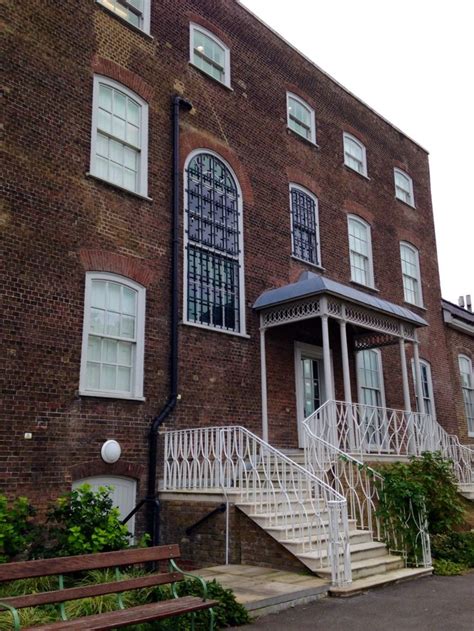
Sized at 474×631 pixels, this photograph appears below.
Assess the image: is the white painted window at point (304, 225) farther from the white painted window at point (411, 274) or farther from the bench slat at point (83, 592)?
the bench slat at point (83, 592)

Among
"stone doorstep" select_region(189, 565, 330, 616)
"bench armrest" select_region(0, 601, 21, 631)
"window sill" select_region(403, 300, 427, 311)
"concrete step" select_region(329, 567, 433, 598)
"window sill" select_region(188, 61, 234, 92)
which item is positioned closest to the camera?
"bench armrest" select_region(0, 601, 21, 631)

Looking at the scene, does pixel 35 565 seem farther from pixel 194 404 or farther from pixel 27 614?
pixel 194 404

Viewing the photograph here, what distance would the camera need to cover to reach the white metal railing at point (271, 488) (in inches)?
307

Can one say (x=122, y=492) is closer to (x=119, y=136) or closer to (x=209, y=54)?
(x=119, y=136)

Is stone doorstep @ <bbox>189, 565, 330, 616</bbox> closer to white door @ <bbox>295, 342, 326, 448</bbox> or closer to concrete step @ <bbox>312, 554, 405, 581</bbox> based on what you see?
concrete step @ <bbox>312, 554, 405, 581</bbox>

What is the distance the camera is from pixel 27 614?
543cm

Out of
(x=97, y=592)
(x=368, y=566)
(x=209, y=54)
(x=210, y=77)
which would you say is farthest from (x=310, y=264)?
(x=97, y=592)

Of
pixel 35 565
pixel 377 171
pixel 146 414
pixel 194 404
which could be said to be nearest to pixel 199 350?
Result: pixel 194 404

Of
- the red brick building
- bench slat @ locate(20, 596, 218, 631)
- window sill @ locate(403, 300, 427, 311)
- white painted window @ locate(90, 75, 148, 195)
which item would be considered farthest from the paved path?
window sill @ locate(403, 300, 427, 311)

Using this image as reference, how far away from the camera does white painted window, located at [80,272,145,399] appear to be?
9671 millimetres

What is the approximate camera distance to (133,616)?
4.77 metres

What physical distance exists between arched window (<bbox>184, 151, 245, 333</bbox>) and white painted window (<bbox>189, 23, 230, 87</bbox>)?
2.16 meters

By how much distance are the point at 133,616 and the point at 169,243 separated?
7.60m

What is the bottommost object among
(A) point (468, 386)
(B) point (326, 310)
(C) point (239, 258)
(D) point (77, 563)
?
(D) point (77, 563)
